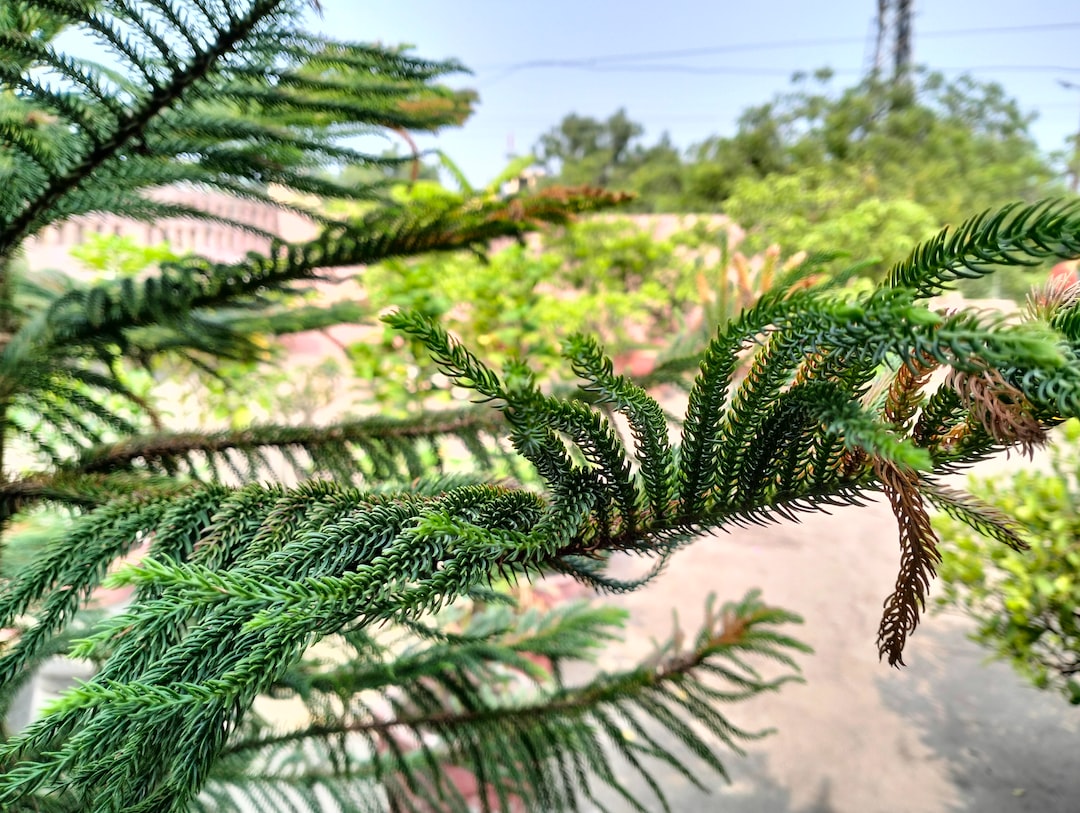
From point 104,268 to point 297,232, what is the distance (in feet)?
3.83

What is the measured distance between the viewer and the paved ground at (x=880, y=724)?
978 mm

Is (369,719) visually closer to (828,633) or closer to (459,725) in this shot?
(459,725)

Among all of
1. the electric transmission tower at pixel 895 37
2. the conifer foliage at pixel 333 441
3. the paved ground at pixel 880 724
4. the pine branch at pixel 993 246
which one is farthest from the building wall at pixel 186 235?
the electric transmission tower at pixel 895 37

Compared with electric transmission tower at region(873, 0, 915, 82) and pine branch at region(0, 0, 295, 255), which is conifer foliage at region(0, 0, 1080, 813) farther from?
electric transmission tower at region(873, 0, 915, 82)

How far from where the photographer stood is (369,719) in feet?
2.30

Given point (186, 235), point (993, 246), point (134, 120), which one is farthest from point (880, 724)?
point (186, 235)

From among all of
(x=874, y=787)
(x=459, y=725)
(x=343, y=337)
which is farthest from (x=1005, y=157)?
(x=343, y=337)

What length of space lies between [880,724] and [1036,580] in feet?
1.67

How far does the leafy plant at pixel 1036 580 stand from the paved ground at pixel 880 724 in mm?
149

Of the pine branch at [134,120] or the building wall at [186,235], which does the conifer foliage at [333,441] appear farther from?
A: the building wall at [186,235]

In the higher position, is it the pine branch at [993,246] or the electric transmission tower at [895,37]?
the electric transmission tower at [895,37]

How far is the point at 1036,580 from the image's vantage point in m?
0.89

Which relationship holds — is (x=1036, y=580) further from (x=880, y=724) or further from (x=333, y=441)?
(x=333, y=441)

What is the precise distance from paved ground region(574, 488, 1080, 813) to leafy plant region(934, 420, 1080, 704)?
149mm
